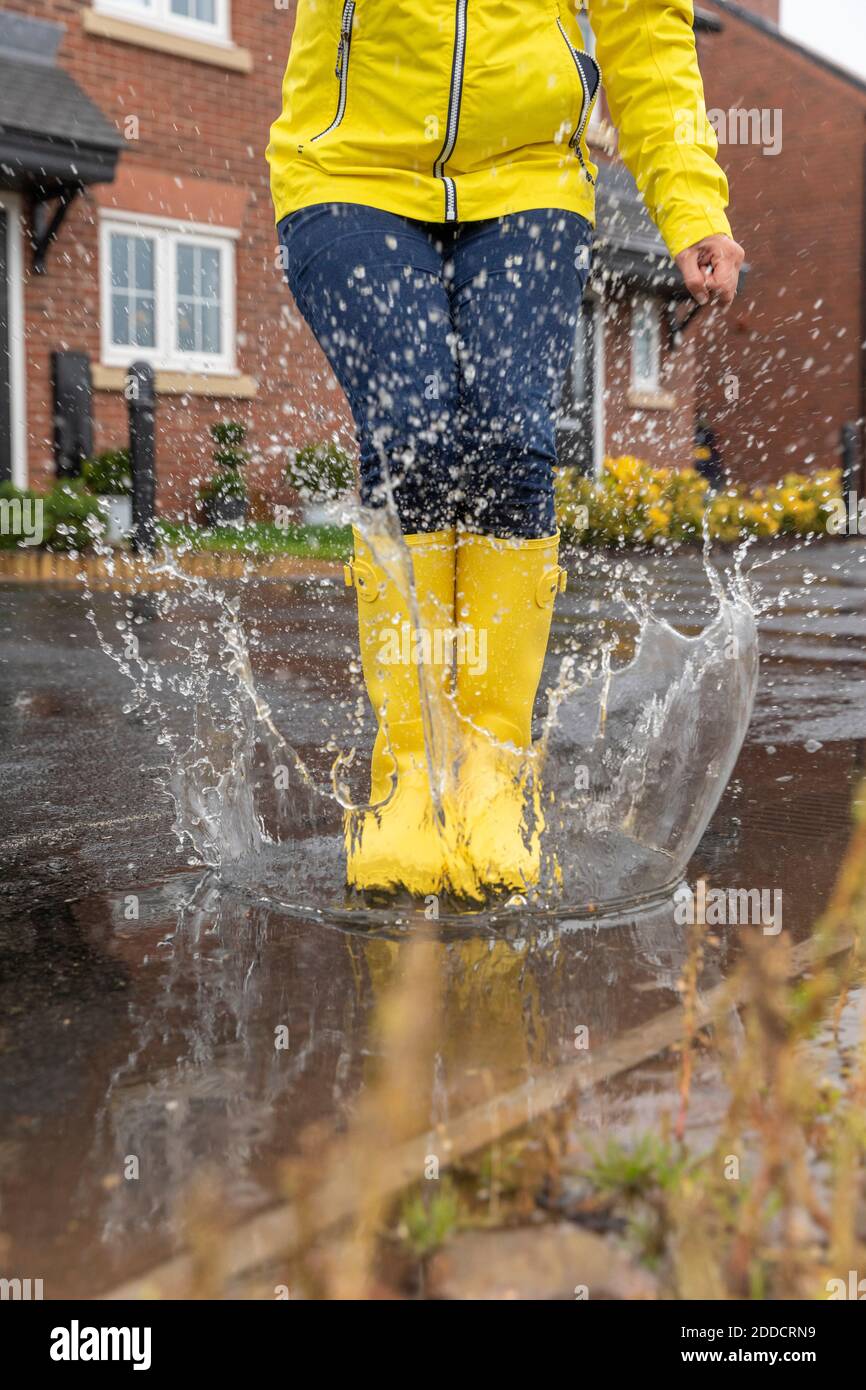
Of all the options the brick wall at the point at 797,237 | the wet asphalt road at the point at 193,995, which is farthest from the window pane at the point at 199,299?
the brick wall at the point at 797,237

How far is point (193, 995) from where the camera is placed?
1.96m

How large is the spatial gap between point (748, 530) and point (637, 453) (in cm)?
316

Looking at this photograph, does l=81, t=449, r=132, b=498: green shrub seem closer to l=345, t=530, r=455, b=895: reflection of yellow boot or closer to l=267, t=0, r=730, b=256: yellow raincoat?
l=267, t=0, r=730, b=256: yellow raincoat

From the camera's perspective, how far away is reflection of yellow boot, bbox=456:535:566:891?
2465 millimetres

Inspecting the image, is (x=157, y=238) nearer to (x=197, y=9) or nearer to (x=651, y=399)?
(x=197, y=9)

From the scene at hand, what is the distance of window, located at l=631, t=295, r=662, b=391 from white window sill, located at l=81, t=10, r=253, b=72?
20.0 ft

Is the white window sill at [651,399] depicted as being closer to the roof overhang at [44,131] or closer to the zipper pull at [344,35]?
the roof overhang at [44,131]

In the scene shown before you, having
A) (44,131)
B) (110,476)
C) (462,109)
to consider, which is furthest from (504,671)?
(44,131)

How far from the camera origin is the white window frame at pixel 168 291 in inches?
417

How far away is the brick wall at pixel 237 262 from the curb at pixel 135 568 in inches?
82.7

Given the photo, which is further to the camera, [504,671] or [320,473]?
[320,473]

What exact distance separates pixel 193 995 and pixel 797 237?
20.7m

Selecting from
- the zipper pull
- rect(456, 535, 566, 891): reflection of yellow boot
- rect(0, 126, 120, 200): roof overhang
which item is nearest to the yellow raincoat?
the zipper pull
